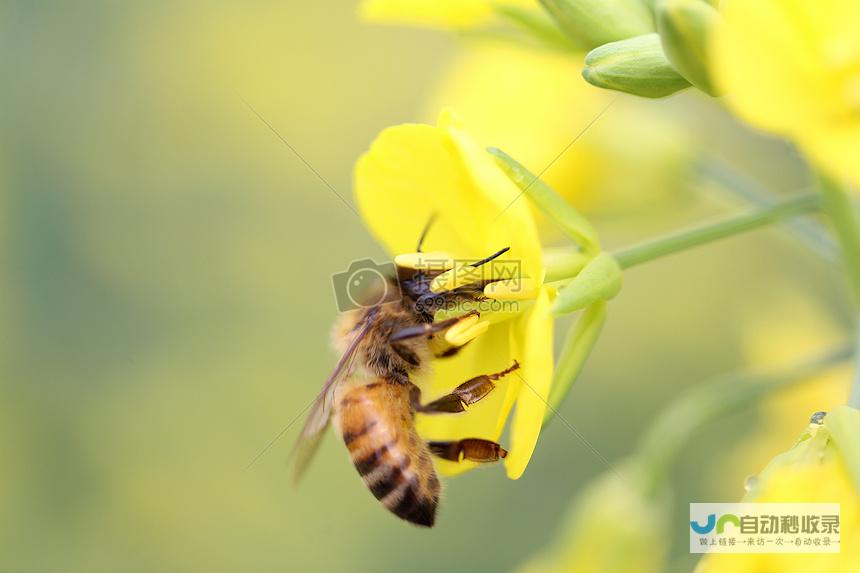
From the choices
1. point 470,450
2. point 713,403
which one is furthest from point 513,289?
point 713,403

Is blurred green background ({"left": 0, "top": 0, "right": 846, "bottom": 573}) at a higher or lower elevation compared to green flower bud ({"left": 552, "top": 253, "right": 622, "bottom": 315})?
higher

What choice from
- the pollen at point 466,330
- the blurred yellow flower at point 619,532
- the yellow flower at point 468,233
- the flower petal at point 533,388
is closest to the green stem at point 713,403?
the blurred yellow flower at point 619,532

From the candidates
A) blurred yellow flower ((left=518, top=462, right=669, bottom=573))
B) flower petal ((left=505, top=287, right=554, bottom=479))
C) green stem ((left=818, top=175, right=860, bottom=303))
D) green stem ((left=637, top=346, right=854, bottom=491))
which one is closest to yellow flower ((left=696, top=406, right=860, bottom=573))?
flower petal ((left=505, top=287, right=554, bottom=479))

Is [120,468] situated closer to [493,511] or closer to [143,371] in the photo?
[143,371]

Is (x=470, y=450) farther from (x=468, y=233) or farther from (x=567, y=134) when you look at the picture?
(x=567, y=134)

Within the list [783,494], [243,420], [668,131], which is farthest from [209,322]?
[783,494]

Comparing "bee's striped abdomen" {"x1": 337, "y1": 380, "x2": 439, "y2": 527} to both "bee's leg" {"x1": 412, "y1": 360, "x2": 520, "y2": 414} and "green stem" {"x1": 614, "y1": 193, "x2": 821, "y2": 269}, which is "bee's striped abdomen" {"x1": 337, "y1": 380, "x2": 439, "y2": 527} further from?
"green stem" {"x1": 614, "y1": 193, "x2": 821, "y2": 269}
